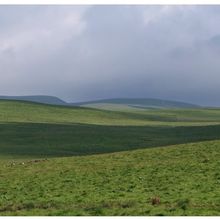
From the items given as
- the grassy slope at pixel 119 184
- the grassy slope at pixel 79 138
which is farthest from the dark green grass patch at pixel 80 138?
the grassy slope at pixel 119 184

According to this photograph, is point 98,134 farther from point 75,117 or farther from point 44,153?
point 75,117

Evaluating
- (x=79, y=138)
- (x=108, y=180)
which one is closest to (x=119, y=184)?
(x=108, y=180)

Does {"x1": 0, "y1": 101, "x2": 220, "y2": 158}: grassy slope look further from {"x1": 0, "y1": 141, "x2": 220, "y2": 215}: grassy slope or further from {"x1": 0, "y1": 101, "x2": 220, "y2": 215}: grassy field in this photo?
{"x1": 0, "y1": 141, "x2": 220, "y2": 215}: grassy slope

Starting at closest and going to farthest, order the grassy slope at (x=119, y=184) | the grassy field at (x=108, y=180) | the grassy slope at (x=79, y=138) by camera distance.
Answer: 1. the grassy slope at (x=119, y=184)
2. the grassy field at (x=108, y=180)
3. the grassy slope at (x=79, y=138)

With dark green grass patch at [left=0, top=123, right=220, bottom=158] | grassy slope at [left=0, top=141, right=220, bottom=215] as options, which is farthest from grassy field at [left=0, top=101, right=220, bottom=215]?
dark green grass patch at [left=0, top=123, right=220, bottom=158]

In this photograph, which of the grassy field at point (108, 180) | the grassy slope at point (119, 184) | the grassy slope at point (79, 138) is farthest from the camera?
the grassy slope at point (79, 138)

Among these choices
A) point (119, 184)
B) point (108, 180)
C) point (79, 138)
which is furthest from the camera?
point (79, 138)

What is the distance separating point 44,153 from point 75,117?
240 feet

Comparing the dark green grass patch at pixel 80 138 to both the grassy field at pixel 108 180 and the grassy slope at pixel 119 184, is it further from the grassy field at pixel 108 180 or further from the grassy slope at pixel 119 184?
the grassy slope at pixel 119 184

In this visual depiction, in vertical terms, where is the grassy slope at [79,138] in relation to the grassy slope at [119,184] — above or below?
below

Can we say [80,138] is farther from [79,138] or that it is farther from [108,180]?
[108,180]

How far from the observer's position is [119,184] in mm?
33906

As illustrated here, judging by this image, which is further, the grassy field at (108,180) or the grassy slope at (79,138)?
the grassy slope at (79,138)

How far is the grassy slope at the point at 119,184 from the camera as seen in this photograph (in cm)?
2544
